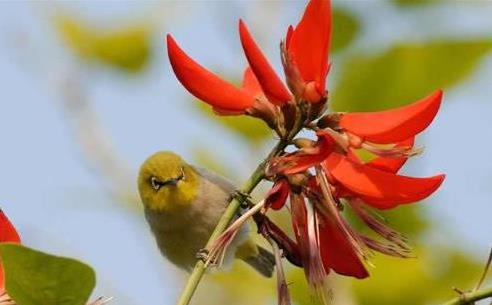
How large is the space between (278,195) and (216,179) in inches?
78.6

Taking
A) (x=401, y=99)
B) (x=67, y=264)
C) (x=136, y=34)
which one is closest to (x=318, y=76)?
(x=67, y=264)

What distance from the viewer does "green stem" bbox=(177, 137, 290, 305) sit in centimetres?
135

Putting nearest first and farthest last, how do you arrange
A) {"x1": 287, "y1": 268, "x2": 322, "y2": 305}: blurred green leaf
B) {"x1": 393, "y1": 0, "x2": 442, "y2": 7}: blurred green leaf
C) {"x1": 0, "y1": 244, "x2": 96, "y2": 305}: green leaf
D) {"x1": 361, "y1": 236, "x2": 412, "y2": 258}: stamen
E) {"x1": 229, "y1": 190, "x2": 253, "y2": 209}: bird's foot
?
{"x1": 0, "y1": 244, "x2": 96, "y2": 305}: green leaf → {"x1": 229, "y1": 190, "x2": 253, "y2": 209}: bird's foot → {"x1": 361, "y1": 236, "x2": 412, "y2": 258}: stamen → {"x1": 287, "y1": 268, "x2": 322, "y2": 305}: blurred green leaf → {"x1": 393, "y1": 0, "x2": 442, "y2": 7}: blurred green leaf

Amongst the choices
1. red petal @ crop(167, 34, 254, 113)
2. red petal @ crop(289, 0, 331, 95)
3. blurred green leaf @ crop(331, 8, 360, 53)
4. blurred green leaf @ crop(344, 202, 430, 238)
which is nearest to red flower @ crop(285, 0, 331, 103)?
red petal @ crop(289, 0, 331, 95)

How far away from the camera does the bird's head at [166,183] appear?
3.67 metres

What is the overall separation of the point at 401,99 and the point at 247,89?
0.97 meters

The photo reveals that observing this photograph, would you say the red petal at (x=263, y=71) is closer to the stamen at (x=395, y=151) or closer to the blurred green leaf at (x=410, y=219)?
the stamen at (x=395, y=151)

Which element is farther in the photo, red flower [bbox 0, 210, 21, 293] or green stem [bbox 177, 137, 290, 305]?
red flower [bbox 0, 210, 21, 293]

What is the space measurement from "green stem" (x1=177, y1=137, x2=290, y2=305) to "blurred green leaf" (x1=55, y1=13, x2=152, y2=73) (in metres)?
1.79

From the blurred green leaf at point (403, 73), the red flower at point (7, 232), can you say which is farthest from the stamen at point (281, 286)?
the blurred green leaf at point (403, 73)

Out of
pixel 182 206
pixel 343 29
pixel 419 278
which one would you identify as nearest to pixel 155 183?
pixel 182 206

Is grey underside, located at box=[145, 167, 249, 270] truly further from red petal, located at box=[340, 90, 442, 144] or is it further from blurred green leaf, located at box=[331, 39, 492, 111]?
red petal, located at box=[340, 90, 442, 144]

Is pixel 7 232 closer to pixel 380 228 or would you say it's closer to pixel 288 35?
pixel 288 35

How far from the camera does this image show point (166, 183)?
3.69 m
